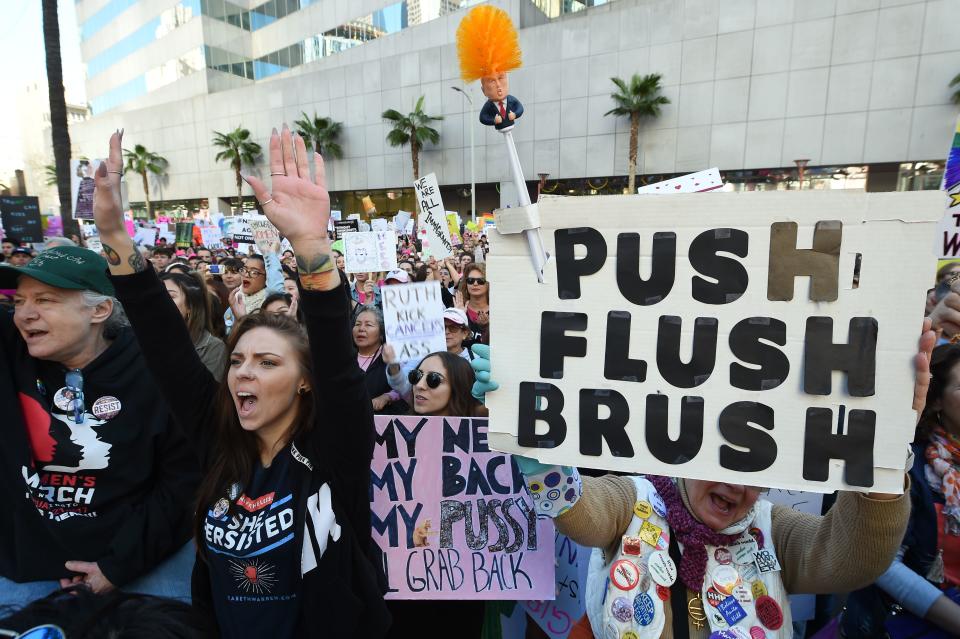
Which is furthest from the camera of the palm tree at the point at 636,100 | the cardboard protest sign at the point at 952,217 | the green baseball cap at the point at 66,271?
the palm tree at the point at 636,100

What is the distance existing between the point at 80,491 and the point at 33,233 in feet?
39.5

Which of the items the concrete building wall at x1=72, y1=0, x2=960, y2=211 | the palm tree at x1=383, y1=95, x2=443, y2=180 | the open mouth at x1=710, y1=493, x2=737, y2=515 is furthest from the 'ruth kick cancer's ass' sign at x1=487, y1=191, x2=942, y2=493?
the palm tree at x1=383, y1=95, x2=443, y2=180

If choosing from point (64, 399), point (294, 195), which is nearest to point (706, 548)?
point (294, 195)

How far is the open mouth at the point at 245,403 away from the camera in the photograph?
1688 mm

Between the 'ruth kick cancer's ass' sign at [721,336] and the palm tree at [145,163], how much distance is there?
48017 mm

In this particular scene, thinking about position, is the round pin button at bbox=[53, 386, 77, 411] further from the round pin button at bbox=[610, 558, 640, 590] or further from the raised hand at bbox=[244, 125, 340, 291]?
the round pin button at bbox=[610, 558, 640, 590]

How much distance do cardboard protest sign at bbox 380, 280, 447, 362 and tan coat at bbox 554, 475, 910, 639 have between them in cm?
226

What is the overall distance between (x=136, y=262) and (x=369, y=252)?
5127 millimetres

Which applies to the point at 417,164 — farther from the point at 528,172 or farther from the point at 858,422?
the point at 858,422

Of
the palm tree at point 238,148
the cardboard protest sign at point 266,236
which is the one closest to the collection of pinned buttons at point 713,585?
the cardboard protest sign at point 266,236

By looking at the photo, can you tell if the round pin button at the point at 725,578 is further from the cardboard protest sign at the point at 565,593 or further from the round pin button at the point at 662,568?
the cardboard protest sign at the point at 565,593

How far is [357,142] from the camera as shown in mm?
33000

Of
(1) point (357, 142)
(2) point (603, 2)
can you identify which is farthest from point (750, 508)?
(1) point (357, 142)

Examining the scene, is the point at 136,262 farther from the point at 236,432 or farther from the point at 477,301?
the point at 477,301
